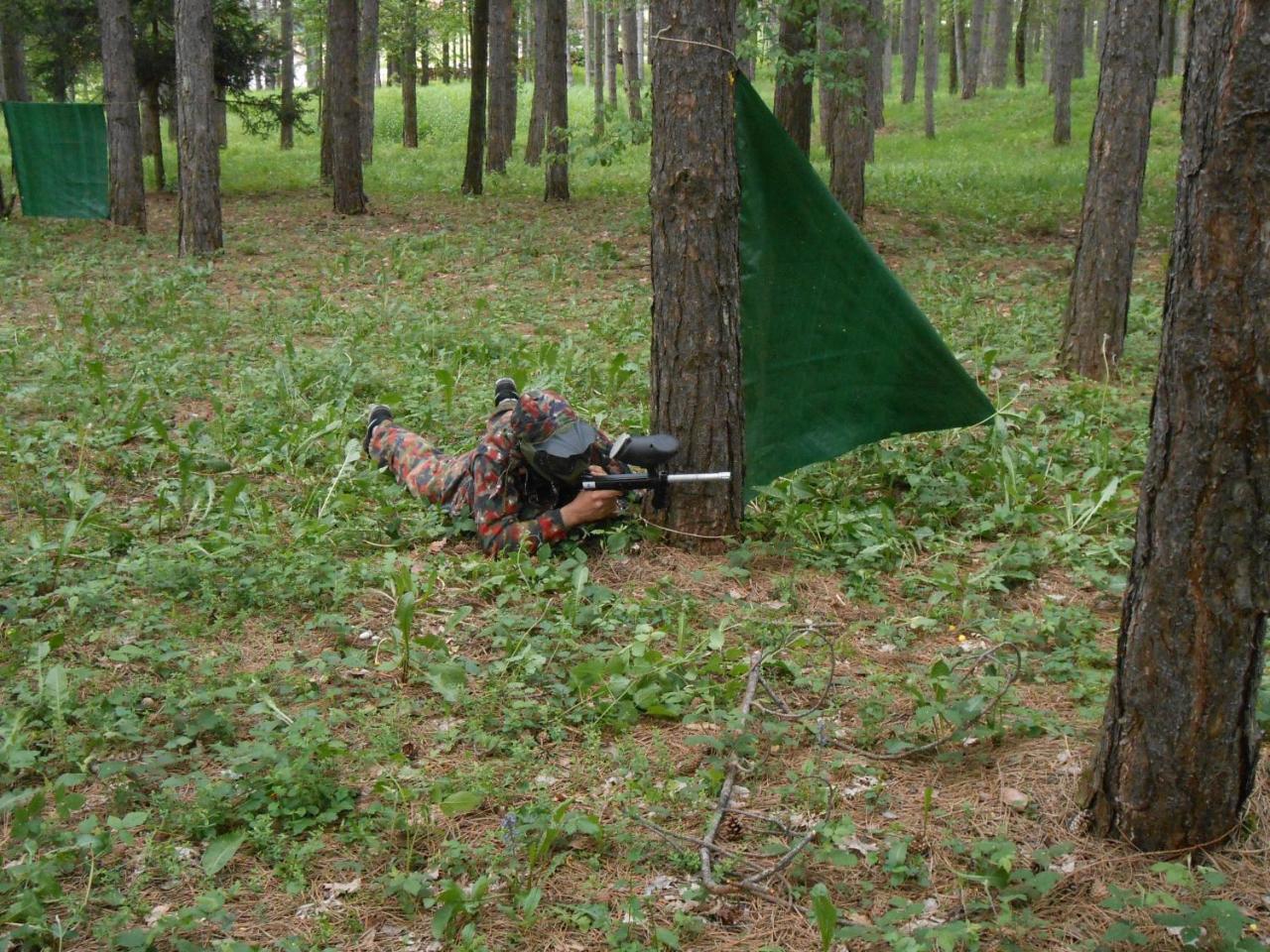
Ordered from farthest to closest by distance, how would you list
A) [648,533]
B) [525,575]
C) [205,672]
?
[648,533] < [525,575] < [205,672]

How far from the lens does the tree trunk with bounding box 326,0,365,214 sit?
1586 cm

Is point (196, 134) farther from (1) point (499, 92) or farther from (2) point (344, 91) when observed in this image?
(1) point (499, 92)

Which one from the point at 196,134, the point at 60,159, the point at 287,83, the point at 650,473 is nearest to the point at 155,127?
the point at 60,159

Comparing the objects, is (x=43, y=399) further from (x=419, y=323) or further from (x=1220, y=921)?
(x=1220, y=921)

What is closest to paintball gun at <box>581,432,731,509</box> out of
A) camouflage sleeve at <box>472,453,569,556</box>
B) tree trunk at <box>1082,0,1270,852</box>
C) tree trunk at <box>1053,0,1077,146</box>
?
camouflage sleeve at <box>472,453,569,556</box>

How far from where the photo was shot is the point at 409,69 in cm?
2559

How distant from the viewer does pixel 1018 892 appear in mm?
3062

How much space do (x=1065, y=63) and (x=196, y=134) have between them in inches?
633

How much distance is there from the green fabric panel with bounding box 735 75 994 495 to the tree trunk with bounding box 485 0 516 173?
15470mm

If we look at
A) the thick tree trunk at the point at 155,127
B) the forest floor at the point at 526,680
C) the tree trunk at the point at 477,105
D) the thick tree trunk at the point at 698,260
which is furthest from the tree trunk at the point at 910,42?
the thick tree trunk at the point at 698,260

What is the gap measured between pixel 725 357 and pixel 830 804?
7.89 feet

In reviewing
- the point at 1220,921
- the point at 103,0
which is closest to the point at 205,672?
the point at 1220,921

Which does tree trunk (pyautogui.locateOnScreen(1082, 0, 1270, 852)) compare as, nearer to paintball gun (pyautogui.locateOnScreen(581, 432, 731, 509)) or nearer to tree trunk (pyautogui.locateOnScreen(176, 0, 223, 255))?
paintball gun (pyautogui.locateOnScreen(581, 432, 731, 509))

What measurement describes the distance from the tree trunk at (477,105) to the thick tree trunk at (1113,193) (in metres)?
11.1
